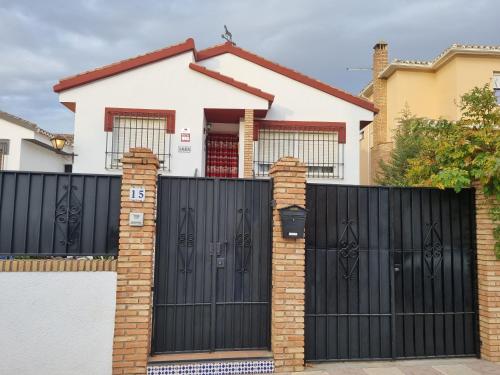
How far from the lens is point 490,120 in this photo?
5578 millimetres

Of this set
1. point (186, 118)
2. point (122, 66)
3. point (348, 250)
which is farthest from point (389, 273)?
point (122, 66)

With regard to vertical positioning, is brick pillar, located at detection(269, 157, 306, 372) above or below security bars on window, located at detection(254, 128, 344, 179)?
below

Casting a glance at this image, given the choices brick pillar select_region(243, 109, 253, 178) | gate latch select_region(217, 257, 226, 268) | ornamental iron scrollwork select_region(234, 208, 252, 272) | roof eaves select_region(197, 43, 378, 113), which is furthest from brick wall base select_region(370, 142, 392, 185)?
gate latch select_region(217, 257, 226, 268)

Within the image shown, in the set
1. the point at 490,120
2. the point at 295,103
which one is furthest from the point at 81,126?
the point at 490,120

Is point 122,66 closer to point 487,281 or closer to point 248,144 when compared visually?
point 248,144

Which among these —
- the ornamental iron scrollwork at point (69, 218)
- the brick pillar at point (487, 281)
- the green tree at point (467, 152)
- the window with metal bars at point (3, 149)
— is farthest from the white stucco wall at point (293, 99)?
the window with metal bars at point (3, 149)

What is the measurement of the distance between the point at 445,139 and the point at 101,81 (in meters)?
7.38

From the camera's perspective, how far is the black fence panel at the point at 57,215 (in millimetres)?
4586

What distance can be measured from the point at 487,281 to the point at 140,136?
7451 mm

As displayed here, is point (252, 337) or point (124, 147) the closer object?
point (252, 337)

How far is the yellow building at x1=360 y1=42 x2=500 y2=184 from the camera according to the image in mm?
14545

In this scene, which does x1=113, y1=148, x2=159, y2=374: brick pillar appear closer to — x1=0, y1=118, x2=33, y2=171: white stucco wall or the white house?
the white house

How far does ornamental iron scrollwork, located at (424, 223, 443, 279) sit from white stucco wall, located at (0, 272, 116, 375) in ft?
14.5

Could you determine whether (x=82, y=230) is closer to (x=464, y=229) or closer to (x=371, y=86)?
(x=464, y=229)
